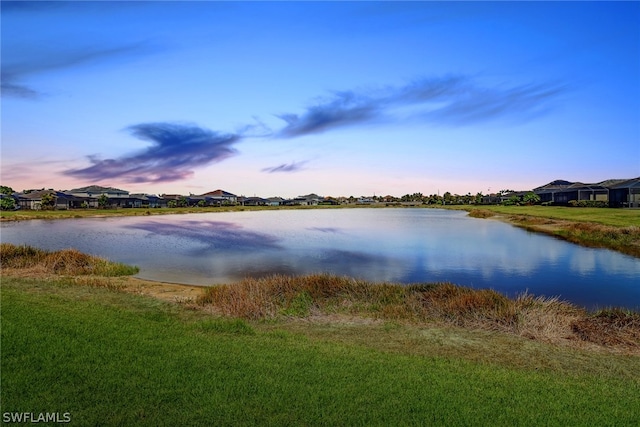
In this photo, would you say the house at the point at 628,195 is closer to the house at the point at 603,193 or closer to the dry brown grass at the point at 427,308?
the house at the point at 603,193

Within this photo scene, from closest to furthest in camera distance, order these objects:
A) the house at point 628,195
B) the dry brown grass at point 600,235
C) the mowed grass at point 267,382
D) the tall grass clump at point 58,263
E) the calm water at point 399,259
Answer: the mowed grass at point 267,382
the tall grass clump at point 58,263
the calm water at point 399,259
the dry brown grass at point 600,235
the house at point 628,195

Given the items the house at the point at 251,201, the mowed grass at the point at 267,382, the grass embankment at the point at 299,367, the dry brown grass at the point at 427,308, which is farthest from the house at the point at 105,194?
the mowed grass at the point at 267,382

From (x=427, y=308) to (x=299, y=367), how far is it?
7.48 m

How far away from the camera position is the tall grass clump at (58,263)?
2216 cm

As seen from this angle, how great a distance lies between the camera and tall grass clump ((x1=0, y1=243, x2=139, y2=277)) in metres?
22.2

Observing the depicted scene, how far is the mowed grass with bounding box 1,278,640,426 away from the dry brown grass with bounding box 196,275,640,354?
2.05 m

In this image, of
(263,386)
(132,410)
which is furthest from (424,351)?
(132,410)

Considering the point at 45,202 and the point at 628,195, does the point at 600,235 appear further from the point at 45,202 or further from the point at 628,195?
the point at 45,202

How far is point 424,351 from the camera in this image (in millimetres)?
9430

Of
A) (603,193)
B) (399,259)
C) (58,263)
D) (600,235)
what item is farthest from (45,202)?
(603,193)

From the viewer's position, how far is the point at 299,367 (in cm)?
762

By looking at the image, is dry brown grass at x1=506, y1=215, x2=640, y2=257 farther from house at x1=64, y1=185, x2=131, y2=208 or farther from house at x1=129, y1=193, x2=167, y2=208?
house at x1=129, y1=193, x2=167, y2=208

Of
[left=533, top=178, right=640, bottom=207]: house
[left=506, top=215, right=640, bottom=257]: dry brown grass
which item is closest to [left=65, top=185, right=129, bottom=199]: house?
[left=506, top=215, right=640, bottom=257]: dry brown grass

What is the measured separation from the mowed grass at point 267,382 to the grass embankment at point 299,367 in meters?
0.02
